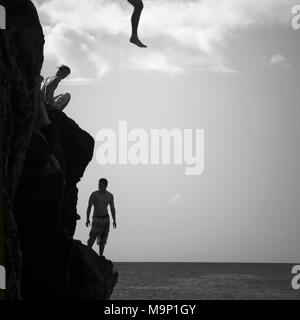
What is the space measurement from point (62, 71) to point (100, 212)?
382 centimetres

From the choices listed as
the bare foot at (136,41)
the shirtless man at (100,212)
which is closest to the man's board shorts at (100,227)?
the shirtless man at (100,212)

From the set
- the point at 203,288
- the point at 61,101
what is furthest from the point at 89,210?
the point at 203,288

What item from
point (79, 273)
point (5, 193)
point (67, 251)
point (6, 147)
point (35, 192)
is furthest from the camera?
point (79, 273)

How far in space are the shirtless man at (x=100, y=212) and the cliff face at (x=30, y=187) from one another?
147cm

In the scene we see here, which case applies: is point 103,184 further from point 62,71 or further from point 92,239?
point 62,71

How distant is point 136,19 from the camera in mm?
9750

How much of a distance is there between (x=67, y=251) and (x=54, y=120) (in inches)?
164

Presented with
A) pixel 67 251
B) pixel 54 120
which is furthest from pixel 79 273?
pixel 54 120

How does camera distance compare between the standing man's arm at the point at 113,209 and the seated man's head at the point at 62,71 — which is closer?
the seated man's head at the point at 62,71

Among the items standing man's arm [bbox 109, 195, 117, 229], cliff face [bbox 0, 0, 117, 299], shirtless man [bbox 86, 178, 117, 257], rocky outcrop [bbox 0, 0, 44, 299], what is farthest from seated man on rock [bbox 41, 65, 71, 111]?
standing man's arm [bbox 109, 195, 117, 229]

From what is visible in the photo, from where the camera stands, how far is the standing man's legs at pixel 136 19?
963 centimetres

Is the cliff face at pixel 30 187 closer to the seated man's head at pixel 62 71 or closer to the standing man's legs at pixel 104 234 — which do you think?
the standing man's legs at pixel 104 234

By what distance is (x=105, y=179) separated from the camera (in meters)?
14.1
